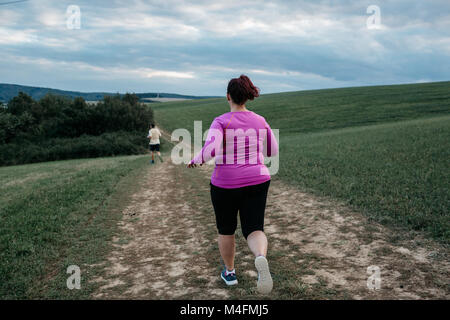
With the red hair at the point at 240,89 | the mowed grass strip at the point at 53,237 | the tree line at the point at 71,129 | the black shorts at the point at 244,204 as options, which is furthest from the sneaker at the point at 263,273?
the tree line at the point at 71,129

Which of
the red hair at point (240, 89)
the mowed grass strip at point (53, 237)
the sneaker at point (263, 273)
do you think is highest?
the red hair at point (240, 89)

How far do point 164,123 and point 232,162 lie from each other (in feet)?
166

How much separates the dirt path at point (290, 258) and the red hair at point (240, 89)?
2.26m

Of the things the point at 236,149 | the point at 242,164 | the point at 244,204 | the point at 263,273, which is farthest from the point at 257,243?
the point at 236,149

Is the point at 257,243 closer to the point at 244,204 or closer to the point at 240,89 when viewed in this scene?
the point at 244,204

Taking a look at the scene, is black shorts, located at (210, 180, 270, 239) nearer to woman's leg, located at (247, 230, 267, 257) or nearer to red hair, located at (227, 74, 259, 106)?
woman's leg, located at (247, 230, 267, 257)

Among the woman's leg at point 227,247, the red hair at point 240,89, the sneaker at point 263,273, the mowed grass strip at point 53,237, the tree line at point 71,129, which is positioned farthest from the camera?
the tree line at point 71,129

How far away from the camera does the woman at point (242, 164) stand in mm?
3443

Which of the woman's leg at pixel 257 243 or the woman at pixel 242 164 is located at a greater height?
the woman at pixel 242 164

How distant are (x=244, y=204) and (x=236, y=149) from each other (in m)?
0.63

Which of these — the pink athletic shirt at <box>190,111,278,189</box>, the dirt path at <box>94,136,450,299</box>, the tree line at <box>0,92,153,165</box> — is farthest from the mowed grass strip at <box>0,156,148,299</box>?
the tree line at <box>0,92,153,165</box>

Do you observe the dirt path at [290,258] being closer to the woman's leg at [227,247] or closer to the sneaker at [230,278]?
the sneaker at [230,278]

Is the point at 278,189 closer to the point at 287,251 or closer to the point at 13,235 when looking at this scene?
the point at 287,251

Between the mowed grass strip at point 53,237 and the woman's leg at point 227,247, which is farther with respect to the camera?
the mowed grass strip at point 53,237
